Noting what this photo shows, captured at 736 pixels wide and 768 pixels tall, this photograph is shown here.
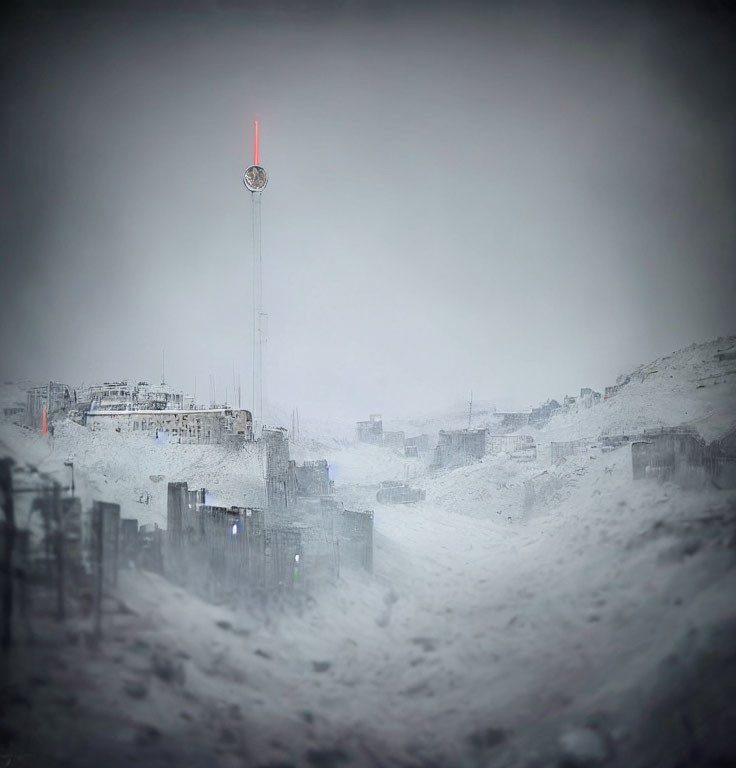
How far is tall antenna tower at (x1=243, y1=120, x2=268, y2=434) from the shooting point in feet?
18.0

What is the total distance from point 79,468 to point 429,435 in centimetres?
369

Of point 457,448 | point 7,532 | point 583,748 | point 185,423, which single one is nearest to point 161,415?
point 185,423

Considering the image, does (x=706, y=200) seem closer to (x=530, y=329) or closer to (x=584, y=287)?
(x=584, y=287)

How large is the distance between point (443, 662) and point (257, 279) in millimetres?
4072

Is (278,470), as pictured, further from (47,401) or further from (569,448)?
(569,448)

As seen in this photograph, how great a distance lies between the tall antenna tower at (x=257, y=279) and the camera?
18.0 feet

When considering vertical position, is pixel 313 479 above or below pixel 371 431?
below

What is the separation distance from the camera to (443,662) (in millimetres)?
3693

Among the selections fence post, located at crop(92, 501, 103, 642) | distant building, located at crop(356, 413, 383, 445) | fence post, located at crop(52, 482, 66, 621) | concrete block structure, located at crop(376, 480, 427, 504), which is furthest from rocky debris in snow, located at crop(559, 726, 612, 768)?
distant building, located at crop(356, 413, 383, 445)

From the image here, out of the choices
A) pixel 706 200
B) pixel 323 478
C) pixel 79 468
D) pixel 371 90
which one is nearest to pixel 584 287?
pixel 706 200

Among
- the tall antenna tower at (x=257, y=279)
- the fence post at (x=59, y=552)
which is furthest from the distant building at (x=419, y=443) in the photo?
the fence post at (x=59, y=552)

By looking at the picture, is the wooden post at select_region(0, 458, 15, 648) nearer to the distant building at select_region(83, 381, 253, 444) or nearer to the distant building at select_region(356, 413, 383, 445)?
the distant building at select_region(83, 381, 253, 444)

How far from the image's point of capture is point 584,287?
17.7 feet

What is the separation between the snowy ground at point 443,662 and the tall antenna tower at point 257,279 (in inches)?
75.6
